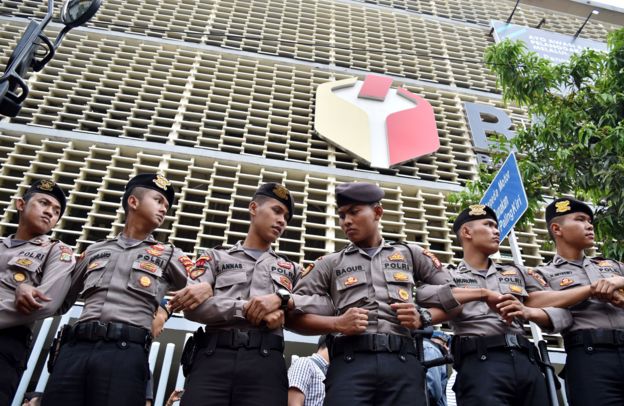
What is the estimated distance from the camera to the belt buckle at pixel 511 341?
92.0 inches

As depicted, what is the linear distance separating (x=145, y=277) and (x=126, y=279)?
88mm

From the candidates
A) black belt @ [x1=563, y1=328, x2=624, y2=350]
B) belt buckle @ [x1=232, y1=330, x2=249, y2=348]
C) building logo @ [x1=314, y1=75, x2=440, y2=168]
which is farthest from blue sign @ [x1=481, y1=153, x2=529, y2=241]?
building logo @ [x1=314, y1=75, x2=440, y2=168]

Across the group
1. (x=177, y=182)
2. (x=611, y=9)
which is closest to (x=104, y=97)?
(x=177, y=182)

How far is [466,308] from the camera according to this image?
2.55 m

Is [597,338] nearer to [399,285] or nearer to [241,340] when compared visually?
[399,285]

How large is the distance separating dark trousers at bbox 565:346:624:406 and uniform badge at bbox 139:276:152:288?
Answer: 6.95 ft

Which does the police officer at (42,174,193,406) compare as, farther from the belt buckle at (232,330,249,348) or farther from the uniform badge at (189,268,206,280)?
the belt buckle at (232,330,249,348)

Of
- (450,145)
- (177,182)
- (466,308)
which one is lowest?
(177,182)

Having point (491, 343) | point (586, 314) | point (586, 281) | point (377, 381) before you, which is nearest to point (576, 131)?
point (586, 281)

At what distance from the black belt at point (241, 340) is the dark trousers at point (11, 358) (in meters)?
0.91

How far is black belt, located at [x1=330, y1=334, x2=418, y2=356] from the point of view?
6.95 ft

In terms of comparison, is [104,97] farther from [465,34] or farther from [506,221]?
[465,34]

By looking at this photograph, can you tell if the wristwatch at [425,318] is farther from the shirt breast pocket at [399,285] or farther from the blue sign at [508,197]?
the blue sign at [508,197]

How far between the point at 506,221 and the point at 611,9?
11.1m
